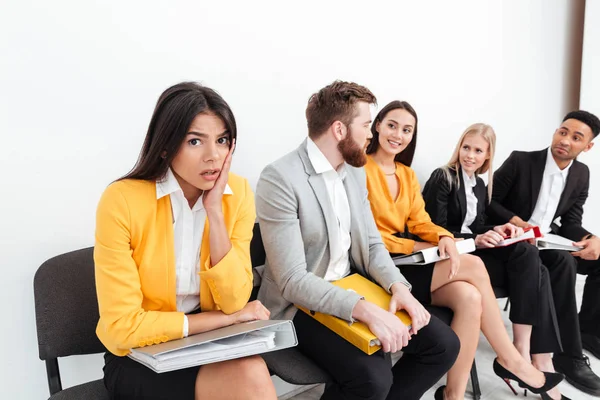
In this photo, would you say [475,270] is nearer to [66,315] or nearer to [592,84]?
[66,315]

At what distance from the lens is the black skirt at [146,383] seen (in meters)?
1.36

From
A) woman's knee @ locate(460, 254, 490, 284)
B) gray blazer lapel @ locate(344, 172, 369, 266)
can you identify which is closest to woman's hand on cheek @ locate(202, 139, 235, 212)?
gray blazer lapel @ locate(344, 172, 369, 266)

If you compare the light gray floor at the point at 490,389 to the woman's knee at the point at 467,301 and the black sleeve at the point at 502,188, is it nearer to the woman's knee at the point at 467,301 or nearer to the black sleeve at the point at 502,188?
the woman's knee at the point at 467,301

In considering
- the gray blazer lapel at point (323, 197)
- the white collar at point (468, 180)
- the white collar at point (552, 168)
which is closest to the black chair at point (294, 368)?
the gray blazer lapel at point (323, 197)

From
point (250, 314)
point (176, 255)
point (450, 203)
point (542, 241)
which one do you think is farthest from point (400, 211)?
point (176, 255)

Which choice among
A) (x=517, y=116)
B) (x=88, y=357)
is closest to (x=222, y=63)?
(x=88, y=357)

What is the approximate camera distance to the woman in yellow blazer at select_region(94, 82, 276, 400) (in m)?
1.36

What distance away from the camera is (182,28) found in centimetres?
200

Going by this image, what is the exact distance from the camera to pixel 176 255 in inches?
60.1

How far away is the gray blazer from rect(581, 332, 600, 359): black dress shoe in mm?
1731

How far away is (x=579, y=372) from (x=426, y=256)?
3.86 feet

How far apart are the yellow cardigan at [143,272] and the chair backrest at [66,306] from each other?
0.20 m

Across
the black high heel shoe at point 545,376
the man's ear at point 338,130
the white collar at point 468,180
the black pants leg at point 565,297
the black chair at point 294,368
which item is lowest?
the black high heel shoe at point 545,376

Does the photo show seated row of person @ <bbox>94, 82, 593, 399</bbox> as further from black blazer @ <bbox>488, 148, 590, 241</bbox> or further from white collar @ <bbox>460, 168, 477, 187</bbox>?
black blazer @ <bbox>488, 148, 590, 241</bbox>
